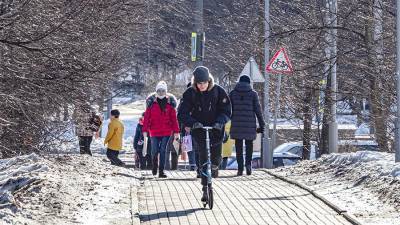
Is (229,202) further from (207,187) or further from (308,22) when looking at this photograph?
(308,22)

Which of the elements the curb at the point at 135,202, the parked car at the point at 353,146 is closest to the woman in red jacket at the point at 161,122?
the curb at the point at 135,202

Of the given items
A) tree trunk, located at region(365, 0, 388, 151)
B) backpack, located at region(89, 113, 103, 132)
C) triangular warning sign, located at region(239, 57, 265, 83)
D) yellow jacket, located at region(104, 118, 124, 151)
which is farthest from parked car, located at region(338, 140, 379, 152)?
backpack, located at region(89, 113, 103, 132)

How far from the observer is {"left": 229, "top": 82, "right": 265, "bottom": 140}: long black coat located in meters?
16.0

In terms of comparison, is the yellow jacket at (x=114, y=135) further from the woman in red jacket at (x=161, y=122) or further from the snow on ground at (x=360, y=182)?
the woman in red jacket at (x=161, y=122)

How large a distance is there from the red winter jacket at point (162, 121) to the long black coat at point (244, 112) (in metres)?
1.32

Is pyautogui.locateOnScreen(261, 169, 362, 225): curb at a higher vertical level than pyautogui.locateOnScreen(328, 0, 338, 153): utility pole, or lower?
lower

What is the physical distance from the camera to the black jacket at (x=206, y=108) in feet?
37.9

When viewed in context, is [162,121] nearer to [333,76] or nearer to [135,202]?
[135,202]

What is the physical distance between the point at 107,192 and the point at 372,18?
858 centimetres

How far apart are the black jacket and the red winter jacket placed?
3431 mm

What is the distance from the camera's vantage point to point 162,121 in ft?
49.5

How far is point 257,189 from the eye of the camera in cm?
1341

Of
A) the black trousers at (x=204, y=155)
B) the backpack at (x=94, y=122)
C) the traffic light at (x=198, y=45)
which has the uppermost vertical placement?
the traffic light at (x=198, y=45)

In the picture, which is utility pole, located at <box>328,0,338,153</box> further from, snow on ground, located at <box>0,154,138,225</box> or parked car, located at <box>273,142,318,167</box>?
snow on ground, located at <box>0,154,138,225</box>
